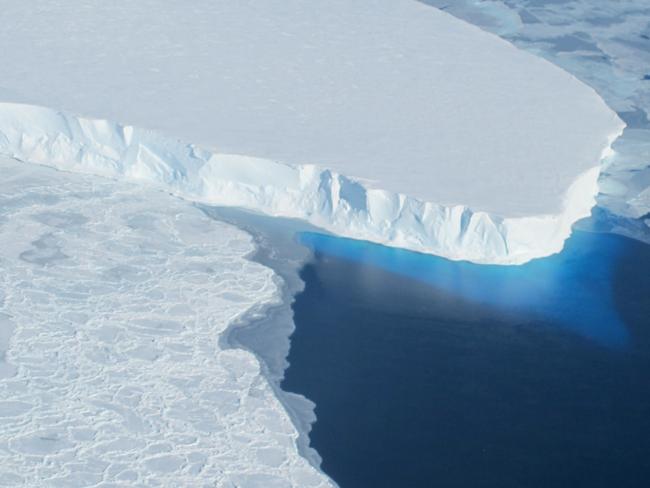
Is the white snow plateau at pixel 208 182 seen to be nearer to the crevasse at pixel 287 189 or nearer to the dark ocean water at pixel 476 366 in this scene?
the crevasse at pixel 287 189

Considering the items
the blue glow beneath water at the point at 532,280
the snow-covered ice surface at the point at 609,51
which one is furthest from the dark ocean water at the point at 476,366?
the snow-covered ice surface at the point at 609,51

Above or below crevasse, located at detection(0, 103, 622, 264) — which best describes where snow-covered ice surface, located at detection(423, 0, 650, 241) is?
above

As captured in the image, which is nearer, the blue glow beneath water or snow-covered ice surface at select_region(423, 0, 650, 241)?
the blue glow beneath water

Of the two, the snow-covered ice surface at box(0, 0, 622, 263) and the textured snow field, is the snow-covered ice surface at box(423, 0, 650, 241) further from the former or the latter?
the textured snow field

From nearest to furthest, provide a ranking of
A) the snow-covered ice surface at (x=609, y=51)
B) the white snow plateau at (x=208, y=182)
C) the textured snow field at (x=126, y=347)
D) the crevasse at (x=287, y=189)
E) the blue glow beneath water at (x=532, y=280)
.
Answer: the textured snow field at (x=126, y=347) < the white snow plateau at (x=208, y=182) < the blue glow beneath water at (x=532, y=280) < the crevasse at (x=287, y=189) < the snow-covered ice surface at (x=609, y=51)

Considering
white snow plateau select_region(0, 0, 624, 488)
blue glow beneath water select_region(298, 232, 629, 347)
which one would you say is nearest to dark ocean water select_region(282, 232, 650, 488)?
blue glow beneath water select_region(298, 232, 629, 347)

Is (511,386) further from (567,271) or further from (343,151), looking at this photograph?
(343,151)

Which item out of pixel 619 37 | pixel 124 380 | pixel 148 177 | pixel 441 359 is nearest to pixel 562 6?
pixel 619 37
